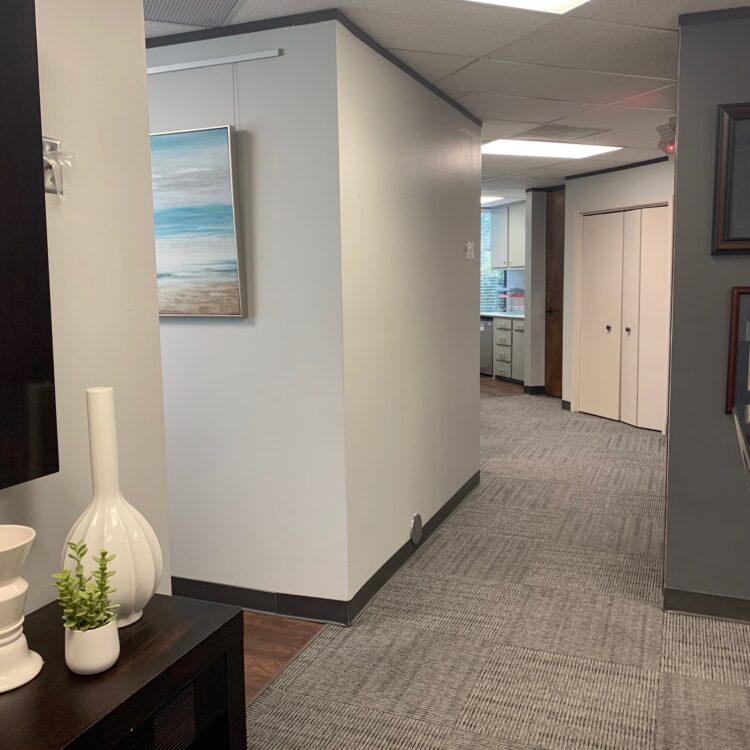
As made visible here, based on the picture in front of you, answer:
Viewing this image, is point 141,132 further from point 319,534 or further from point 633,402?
point 633,402

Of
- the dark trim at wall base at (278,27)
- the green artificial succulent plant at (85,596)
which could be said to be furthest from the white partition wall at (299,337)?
the green artificial succulent plant at (85,596)

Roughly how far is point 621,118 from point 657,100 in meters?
0.42

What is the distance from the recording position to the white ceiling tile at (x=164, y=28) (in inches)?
99.6

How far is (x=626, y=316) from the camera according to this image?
5.95 metres

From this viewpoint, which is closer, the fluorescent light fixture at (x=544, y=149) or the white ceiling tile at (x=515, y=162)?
the fluorescent light fixture at (x=544, y=149)

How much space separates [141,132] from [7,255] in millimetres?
579

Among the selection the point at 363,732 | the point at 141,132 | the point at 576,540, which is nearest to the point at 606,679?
the point at 363,732

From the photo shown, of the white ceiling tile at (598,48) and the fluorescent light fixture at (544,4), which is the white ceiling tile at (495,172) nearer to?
the white ceiling tile at (598,48)

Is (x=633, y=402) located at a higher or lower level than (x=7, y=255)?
lower

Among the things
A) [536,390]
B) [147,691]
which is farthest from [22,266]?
[536,390]

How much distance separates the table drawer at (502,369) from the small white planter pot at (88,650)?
7588 mm

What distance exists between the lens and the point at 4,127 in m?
1.21

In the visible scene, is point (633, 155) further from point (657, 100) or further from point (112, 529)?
point (112, 529)

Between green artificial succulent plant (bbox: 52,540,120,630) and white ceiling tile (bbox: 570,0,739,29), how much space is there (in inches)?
89.7
